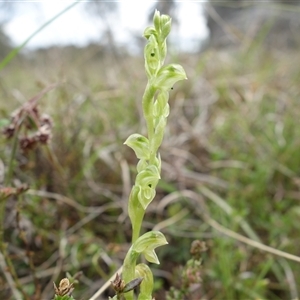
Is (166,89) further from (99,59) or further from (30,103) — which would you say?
(99,59)

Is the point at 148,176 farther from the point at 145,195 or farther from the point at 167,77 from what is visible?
the point at 167,77

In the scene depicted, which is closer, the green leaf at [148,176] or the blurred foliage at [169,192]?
the green leaf at [148,176]

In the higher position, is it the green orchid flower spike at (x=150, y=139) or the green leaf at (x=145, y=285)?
the green orchid flower spike at (x=150, y=139)

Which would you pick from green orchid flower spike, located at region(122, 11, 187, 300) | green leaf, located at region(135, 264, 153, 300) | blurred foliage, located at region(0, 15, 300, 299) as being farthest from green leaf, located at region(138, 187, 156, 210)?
blurred foliage, located at region(0, 15, 300, 299)

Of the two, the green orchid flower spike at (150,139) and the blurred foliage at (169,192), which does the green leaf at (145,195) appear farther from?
the blurred foliage at (169,192)

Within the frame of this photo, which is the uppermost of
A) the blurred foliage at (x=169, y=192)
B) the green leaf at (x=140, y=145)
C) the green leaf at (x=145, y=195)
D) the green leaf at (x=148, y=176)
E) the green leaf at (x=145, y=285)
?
the green leaf at (x=140, y=145)

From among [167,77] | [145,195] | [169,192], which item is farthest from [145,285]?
[169,192]

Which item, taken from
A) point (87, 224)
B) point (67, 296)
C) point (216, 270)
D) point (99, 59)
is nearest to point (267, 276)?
point (216, 270)

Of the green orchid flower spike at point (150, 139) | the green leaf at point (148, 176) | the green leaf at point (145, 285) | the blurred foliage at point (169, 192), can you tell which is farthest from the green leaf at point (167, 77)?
the blurred foliage at point (169, 192)
